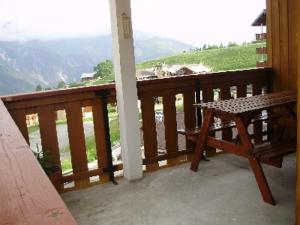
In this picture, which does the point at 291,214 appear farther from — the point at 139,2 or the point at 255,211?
the point at 139,2

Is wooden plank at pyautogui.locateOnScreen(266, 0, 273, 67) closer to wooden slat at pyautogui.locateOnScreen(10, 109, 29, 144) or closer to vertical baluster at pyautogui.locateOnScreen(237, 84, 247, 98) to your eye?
vertical baluster at pyautogui.locateOnScreen(237, 84, 247, 98)

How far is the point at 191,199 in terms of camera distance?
127 inches

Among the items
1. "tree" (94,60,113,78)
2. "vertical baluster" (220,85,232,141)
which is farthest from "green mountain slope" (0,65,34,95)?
"vertical baluster" (220,85,232,141)

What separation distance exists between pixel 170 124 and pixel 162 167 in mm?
489

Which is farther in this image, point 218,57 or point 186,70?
point 218,57

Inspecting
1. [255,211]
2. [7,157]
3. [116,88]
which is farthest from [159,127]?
[7,157]

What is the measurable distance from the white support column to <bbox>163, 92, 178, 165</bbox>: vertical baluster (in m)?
0.52

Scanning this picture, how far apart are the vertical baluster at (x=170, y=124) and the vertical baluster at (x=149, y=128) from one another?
0.17 m

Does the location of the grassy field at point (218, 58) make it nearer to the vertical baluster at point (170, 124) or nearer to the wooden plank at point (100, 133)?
the vertical baluster at point (170, 124)

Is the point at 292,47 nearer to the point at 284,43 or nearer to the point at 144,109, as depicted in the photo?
the point at 284,43

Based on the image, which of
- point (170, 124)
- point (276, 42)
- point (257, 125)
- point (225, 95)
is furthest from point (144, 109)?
point (276, 42)

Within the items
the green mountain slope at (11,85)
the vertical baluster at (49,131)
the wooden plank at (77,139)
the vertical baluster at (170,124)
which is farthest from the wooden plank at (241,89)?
the green mountain slope at (11,85)

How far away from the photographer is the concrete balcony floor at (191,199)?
2871 millimetres

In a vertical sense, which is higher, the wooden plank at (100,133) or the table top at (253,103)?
the table top at (253,103)
